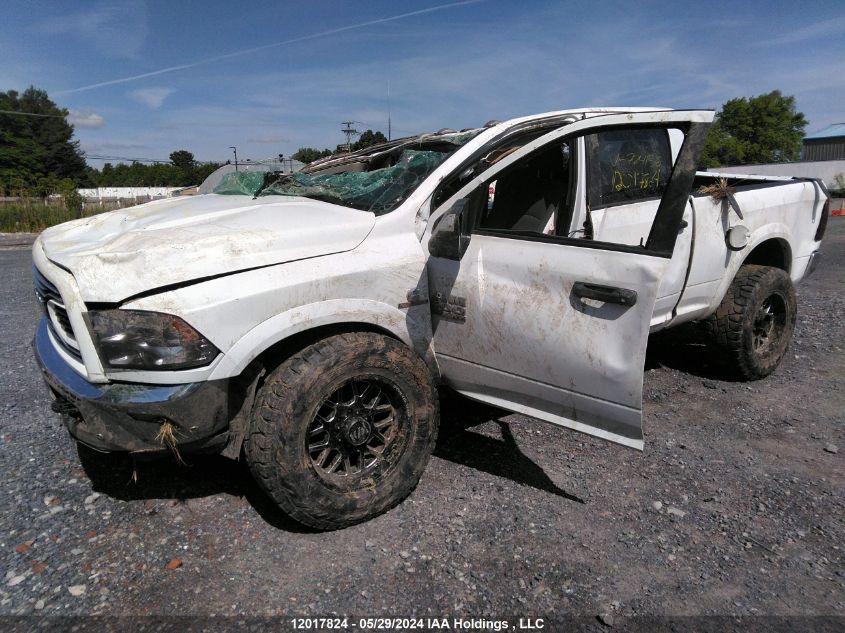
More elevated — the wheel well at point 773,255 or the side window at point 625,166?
the side window at point 625,166

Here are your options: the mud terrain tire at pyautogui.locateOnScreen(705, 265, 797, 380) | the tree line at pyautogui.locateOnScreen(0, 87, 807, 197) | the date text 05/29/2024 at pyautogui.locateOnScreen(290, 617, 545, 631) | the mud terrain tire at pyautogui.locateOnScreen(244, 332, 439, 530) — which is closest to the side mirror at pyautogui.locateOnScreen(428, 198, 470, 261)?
the mud terrain tire at pyautogui.locateOnScreen(244, 332, 439, 530)

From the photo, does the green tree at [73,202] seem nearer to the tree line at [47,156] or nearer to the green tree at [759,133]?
the tree line at [47,156]

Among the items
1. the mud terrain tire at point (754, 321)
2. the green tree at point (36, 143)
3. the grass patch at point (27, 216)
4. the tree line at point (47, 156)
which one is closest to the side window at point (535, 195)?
the mud terrain tire at point (754, 321)

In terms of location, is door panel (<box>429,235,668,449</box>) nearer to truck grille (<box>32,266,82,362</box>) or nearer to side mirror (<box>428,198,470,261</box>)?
side mirror (<box>428,198,470,261</box>)

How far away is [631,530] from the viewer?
278cm

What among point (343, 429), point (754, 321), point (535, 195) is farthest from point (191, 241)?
point (754, 321)

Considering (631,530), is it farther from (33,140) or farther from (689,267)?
(33,140)

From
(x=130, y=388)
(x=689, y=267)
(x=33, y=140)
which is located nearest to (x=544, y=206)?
(x=689, y=267)

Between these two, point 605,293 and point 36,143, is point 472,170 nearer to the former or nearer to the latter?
point 605,293

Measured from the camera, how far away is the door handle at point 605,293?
8.61 ft

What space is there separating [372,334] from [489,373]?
64 centimetres

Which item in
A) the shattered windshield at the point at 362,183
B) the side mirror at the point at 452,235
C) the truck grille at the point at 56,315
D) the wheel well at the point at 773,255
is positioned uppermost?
the shattered windshield at the point at 362,183

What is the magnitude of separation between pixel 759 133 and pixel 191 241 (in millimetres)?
74809

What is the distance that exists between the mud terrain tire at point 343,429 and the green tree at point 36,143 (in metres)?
76.4
